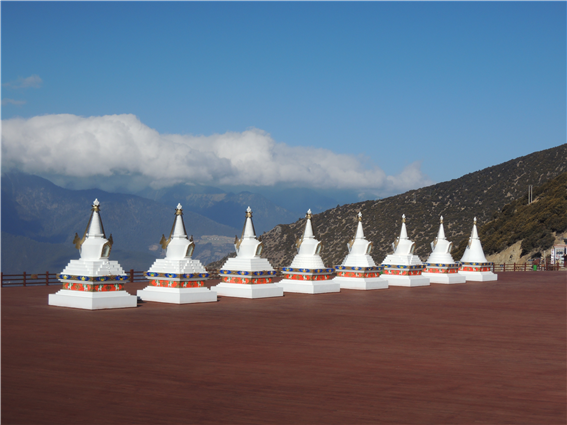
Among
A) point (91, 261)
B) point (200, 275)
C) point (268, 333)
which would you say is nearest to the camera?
point (268, 333)

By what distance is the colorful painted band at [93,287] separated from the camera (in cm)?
1811

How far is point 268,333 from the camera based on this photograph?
13859 millimetres

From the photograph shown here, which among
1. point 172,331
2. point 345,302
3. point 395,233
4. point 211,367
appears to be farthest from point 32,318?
point 395,233

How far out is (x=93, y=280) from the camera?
59.3ft

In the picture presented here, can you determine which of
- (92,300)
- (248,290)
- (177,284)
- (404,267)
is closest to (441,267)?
(404,267)

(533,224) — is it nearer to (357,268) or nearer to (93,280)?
(357,268)

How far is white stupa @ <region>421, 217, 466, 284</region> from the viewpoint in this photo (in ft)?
104

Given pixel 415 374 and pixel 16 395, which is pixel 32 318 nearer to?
pixel 16 395

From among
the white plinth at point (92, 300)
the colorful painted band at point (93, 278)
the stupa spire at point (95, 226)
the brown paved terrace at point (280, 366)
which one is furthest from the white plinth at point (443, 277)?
the stupa spire at point (95, 226)

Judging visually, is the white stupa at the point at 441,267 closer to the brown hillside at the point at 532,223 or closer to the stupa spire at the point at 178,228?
the stupa spire at the point at 178,228

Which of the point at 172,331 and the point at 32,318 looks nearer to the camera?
the point at 172,331

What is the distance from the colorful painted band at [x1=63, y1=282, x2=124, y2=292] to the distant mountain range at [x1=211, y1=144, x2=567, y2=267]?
71658mm

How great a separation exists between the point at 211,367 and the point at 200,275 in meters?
10.7

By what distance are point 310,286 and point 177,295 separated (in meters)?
6.55
